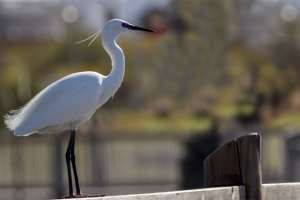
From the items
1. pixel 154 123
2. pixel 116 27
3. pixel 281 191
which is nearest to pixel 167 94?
pixel 154 123

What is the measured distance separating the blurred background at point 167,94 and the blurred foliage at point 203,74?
1.5 inches

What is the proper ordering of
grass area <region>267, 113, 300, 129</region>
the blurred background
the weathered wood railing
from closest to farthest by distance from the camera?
1. the weathered wood railing
2. the blurred background
3. grass area <region>267, 113, 300, 129</region>

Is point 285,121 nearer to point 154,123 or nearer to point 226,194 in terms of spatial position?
point 154,123

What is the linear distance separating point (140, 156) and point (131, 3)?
1343cm

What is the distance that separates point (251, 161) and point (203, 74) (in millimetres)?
18607

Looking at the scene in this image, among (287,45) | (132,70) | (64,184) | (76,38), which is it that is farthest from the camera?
(76,38)

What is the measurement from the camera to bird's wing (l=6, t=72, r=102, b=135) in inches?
250

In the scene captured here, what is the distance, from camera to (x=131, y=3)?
2780 cm

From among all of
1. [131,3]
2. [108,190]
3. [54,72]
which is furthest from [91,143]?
[54,72]

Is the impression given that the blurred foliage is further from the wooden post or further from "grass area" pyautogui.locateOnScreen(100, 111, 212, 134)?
the wooden post

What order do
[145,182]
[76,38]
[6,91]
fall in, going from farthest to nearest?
[76,38], [6,91], [145,182]

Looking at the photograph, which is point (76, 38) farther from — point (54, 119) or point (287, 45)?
point (54, 119)

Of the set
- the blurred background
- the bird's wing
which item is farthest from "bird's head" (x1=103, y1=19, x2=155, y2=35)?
the blurred background

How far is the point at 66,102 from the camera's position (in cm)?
638
